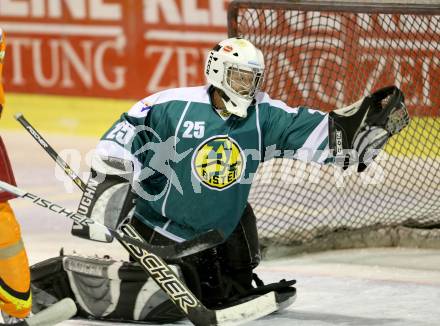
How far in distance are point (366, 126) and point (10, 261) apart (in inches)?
47.1

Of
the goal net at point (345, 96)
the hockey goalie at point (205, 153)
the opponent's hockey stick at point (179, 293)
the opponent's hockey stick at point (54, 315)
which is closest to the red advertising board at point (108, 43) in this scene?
the goal net at point (345, 96)

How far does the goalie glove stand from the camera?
13.5 feet

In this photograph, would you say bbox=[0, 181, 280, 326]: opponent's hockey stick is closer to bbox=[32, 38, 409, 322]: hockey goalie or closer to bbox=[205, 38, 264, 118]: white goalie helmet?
bbox=[32, 38, 409, 322]: hockey goalie

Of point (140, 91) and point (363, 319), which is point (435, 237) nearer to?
point (363, 319)

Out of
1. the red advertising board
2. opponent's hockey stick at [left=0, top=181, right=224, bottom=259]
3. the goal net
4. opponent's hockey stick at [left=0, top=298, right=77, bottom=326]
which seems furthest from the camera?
the red advertising board

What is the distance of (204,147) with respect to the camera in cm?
420

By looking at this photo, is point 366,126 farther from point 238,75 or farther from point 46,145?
point 46,145

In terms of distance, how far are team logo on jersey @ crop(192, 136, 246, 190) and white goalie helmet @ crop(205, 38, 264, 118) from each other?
0.11m

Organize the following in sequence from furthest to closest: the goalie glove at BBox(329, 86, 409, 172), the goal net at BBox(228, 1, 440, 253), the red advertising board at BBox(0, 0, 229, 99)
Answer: the red advertising board at BBox(0, 0, 229, 99), the goal net at BBox(228, 1, 440, 253), the goalie glove at BBox(329, 86, 409, 172)

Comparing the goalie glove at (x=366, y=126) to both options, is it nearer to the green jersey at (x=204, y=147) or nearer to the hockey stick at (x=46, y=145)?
the green jersey at (x=204, y=147)

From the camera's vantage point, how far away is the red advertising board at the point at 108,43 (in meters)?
8.06

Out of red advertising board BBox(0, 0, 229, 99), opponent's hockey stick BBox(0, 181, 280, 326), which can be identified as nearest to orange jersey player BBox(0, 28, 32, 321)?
opponent's hockey stick BBox(0, 181, 280, 326)

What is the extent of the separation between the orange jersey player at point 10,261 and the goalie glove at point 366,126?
1051mm


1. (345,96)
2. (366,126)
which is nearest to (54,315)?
(366,126)
